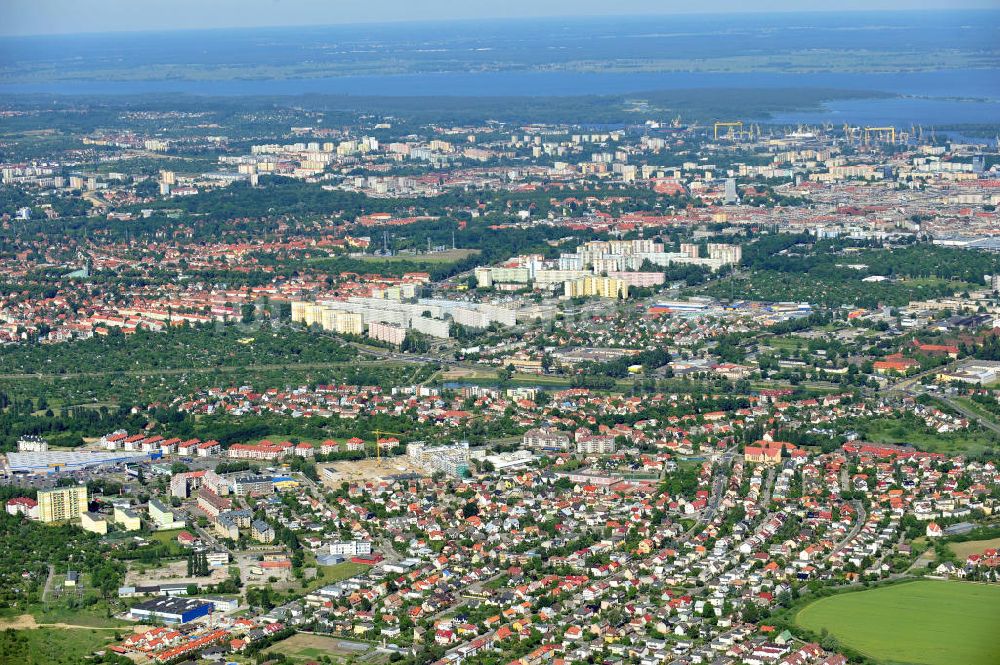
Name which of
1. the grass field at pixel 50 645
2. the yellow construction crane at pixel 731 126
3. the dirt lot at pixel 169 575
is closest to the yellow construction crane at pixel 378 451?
the dirt lot at pixel 169 575

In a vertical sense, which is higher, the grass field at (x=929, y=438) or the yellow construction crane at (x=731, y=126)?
the grass field at (x=929, y=438)

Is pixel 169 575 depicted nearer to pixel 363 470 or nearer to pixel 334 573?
pixel 334 573

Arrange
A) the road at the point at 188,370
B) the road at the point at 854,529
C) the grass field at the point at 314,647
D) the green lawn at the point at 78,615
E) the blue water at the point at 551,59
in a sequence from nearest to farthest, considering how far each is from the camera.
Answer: the grass field at the point at 314,647 → the green lawn at the point at 78,615 → the road at the point at 854,529 → the road at the point at 188,370 → the blue water at the point at 551,59

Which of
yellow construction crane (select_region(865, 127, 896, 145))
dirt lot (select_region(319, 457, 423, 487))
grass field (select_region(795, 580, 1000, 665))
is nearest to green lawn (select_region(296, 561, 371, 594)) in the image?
dirt lot (select_region(319, 457, 423, 487))

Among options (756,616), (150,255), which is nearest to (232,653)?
(756,616)

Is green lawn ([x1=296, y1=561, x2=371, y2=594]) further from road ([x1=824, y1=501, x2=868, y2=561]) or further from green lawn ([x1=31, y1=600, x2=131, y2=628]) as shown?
road ([x1=824, y1=501, x2=868, y2=561])

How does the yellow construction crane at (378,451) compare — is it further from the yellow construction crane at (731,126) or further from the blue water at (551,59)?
the yellow construction crane at (731,126)

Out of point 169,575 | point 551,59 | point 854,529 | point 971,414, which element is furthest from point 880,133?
point 551,59
